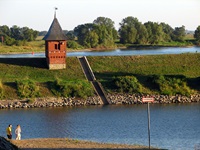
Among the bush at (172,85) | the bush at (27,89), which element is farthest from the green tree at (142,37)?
the bush at (27,89)

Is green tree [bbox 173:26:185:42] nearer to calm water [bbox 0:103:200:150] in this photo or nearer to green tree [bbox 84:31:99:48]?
green tree [bbox 84:31:99:48]

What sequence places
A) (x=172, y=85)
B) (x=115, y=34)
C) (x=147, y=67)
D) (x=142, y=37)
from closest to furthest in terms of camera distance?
(x=172, y=85) < (x=147, y=67) < (x=142, y=37) < (x=115, y=34)

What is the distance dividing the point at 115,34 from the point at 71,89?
8591 centimetres

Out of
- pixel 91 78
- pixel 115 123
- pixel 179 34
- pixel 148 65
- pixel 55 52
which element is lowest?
pixel 115 123

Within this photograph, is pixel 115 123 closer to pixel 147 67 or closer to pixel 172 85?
pixel 172 85

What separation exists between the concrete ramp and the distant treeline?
3935 cm

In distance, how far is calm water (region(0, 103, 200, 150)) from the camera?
36625mm

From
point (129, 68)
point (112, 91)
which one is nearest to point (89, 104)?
point (112, 91)

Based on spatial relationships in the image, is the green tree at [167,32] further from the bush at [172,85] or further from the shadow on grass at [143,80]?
the bush at [172,85]

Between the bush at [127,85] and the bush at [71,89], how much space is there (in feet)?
9.61

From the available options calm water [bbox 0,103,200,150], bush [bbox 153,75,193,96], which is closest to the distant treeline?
bush [bbox 153,75,193,96]

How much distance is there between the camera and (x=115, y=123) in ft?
144

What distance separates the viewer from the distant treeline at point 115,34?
126m

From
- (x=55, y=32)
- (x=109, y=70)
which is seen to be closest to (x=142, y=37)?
(x=109, y=70)
